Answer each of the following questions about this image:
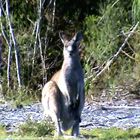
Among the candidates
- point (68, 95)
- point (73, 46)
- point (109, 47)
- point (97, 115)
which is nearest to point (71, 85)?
point (68, 95)

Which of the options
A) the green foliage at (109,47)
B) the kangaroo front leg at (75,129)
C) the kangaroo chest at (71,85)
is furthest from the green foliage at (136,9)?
the kangaroo front leg at (75,129)

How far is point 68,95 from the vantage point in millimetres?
9570

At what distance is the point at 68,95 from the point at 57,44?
631 cm

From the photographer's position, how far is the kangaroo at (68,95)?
376 inches

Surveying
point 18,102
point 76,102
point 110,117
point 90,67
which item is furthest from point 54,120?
point 90,67

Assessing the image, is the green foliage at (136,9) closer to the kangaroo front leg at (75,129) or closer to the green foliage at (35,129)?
the kangaroo front leg at (75,129)

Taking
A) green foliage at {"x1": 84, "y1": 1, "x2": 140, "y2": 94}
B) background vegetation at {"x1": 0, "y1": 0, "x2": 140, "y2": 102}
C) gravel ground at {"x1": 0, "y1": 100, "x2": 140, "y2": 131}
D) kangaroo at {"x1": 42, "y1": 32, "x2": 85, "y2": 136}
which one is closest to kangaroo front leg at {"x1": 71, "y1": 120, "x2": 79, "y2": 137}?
kangaroo at {"x1": 42, "y1": 32, "x2": 85, "y2": 136}

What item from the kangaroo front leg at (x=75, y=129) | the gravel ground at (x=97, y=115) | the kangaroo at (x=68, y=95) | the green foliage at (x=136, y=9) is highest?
the green foliage at (x=136, y=9)

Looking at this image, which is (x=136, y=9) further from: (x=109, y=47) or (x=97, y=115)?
(x=97, y=115)

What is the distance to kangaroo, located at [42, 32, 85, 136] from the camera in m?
9.55

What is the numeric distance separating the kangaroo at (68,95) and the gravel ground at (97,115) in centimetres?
74

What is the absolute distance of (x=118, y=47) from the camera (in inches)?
577

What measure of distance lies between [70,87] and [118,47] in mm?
5268

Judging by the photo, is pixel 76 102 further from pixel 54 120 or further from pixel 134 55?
pixel 134 55
